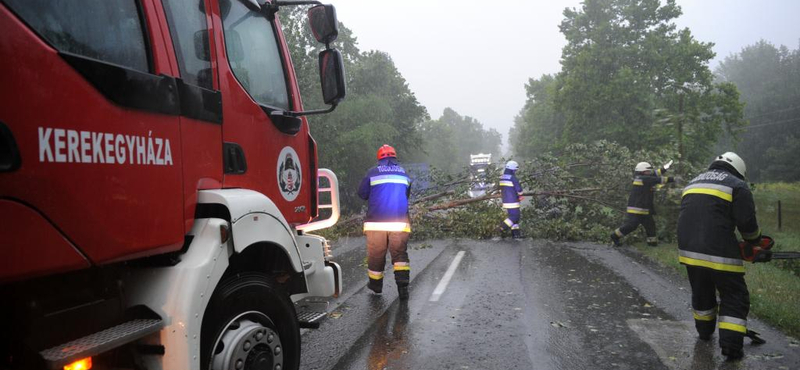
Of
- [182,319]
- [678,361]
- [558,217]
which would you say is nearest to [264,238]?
[182,319]

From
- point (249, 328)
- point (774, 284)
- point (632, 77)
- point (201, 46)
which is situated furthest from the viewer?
point (632, 77)

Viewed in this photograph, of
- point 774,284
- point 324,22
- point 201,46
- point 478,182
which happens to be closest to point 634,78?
point 478,182

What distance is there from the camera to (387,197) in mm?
6195

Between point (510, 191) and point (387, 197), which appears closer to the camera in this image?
point (387, 197)

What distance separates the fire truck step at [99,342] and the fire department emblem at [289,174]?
141 cm

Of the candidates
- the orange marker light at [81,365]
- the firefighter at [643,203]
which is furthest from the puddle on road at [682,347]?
the firefighter at [643,203]

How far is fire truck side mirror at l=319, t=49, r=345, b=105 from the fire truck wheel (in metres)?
1.29

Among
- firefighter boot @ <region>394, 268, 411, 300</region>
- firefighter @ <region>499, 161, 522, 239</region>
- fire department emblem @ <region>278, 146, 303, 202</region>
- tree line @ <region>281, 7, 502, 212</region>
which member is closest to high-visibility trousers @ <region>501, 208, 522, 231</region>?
firefighter @ <region>499, 161, 522, 239</region>

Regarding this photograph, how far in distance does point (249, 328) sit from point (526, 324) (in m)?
3.29

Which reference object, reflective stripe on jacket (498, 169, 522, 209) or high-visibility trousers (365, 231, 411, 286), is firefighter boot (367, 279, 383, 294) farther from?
reflective stripe on jacket (498, 169, 522, 209)

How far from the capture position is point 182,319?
2.17 m

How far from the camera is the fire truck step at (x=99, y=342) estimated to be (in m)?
1.76

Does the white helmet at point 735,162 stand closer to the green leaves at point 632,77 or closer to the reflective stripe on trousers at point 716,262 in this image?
the reflective stripe on trousers at point 716,262

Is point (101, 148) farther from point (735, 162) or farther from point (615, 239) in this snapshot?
point (615, 239)
